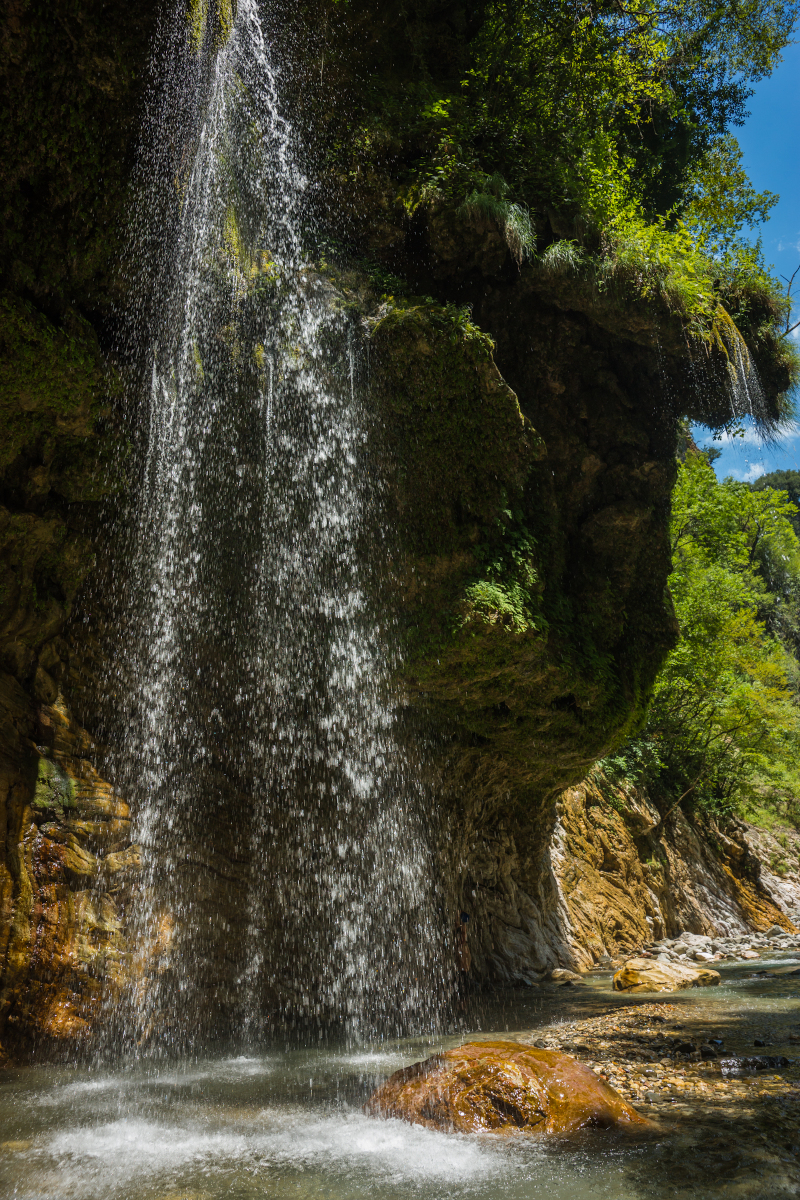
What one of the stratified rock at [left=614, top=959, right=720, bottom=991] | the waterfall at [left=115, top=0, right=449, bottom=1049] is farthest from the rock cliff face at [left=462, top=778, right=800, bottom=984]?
the waterfall at [left=115, top=0, right=449, bottom=1049]

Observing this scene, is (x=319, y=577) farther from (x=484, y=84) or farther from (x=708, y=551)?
(x=708, y=551)

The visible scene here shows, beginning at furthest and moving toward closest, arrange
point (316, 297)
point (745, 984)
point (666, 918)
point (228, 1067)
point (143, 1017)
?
1. point (666, 918)
2. point (745, 984)
3. point (316, 297)
4. point (143, 1017)
5. point (228, 1067)

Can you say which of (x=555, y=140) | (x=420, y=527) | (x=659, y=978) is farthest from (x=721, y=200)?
(x=659, y=978)

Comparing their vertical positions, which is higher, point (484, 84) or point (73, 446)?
point (484, 84)

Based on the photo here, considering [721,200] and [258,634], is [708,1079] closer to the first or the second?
[258,634]

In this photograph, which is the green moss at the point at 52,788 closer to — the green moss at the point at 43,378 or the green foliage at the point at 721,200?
the green moss at the point at 43,378

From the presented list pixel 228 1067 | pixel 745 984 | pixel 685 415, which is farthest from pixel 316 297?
pixel 745 984

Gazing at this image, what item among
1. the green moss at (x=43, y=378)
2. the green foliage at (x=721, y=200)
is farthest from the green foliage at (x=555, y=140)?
the green moss at (x=43, y=378)

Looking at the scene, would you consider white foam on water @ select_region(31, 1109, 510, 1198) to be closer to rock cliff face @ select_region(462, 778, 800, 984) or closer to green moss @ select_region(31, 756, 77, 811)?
green moss @ select_region(31, 756, 77, 811)

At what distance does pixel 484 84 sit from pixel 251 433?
22.0 feet

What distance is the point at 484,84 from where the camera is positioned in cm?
1070

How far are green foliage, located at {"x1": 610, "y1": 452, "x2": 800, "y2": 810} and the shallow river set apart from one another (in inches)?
575

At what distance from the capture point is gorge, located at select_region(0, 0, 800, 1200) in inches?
290

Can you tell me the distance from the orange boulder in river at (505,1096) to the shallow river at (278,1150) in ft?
0.47
